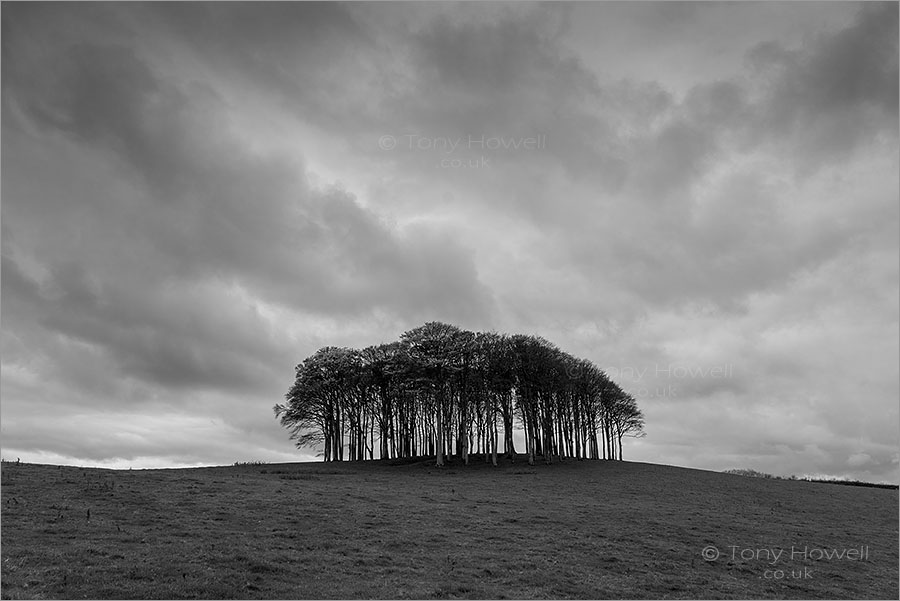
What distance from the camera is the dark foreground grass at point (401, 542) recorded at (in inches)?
998

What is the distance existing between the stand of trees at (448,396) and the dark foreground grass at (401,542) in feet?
95.7

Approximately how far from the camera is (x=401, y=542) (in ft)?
109

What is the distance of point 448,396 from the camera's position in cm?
8812

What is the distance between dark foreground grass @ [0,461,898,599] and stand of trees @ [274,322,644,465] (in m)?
29.2

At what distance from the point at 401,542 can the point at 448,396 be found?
2163 inches

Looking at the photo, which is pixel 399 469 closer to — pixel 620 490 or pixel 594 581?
pixel 620 490

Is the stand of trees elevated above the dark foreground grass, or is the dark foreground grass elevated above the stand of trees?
the stand of trees

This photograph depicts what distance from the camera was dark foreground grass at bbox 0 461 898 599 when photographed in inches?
998

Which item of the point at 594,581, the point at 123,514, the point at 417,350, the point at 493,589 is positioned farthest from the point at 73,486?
the point at 417,350

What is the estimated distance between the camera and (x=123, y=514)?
35.0 meters

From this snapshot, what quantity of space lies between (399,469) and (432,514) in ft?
130

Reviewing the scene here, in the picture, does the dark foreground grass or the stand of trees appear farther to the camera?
the stand of trees

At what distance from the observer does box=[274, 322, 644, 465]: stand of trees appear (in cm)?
8762

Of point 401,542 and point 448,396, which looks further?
point 448,396
